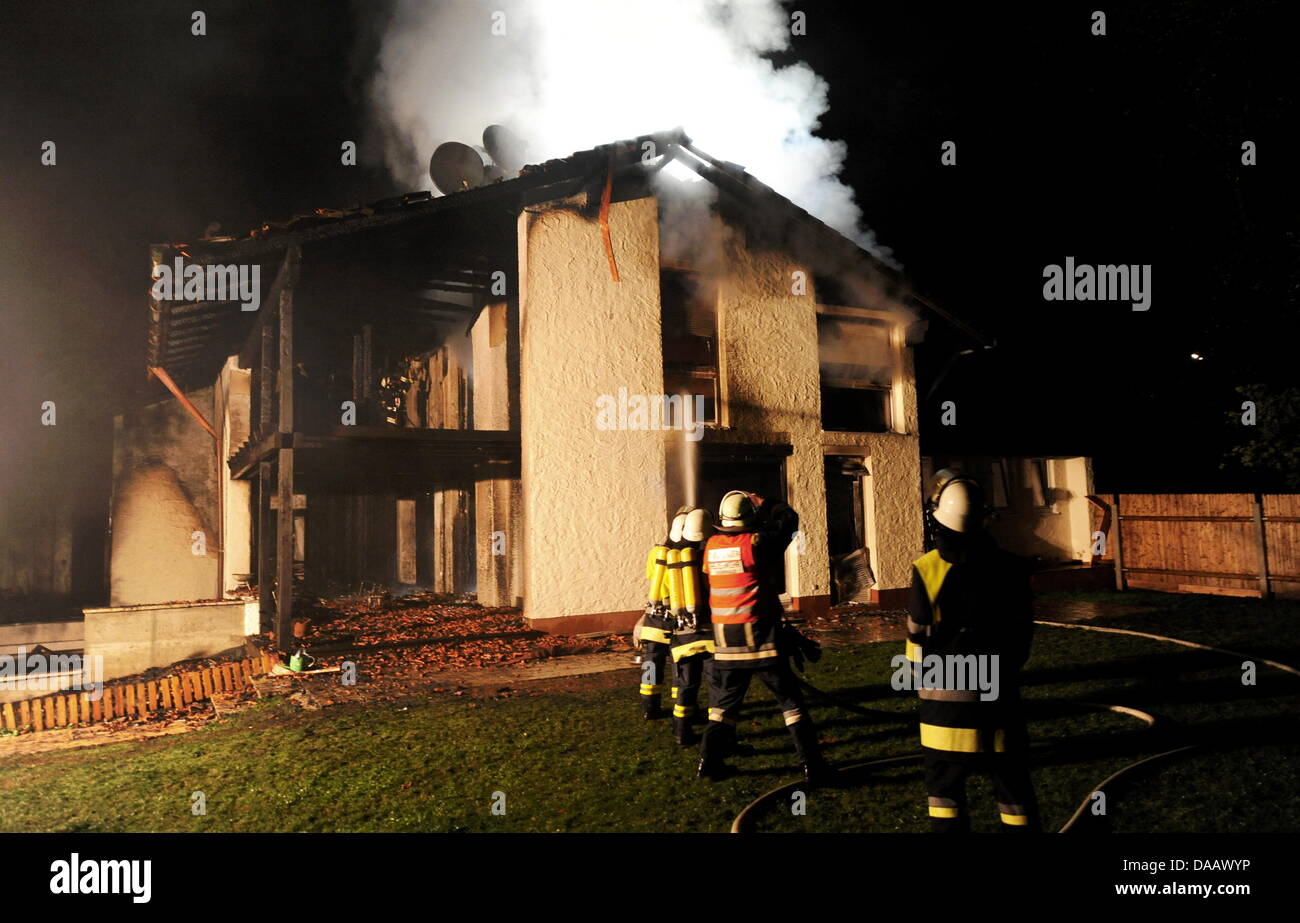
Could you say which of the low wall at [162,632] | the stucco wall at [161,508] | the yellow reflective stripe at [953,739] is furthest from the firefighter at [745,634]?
the stucco wall at [161,508]

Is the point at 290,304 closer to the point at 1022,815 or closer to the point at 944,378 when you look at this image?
the point at 1022,815

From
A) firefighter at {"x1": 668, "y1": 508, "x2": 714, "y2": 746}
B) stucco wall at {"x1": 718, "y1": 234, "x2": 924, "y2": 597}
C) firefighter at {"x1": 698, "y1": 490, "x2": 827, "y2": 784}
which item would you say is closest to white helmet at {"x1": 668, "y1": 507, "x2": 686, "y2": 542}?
firefighter at {"x1": 668, "y1": 508, "x2": 714, "y2": 746}

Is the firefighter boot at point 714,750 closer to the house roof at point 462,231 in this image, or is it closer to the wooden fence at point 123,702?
the wooden fence at point 123,702

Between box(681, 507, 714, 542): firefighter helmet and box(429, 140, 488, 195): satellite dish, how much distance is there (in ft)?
30.4

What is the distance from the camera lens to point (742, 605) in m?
5.13

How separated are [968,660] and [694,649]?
2743 mm

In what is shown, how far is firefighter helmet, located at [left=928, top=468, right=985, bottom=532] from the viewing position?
137 inches

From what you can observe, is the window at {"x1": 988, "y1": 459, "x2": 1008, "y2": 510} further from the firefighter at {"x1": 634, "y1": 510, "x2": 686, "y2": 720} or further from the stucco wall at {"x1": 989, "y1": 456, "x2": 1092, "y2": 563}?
the firefighter at {"x1": 634, "y1": 510, "x2": 686, "y2": 720}

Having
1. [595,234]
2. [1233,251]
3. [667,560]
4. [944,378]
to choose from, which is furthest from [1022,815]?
[1233,251]

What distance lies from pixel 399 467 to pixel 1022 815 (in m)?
11.2

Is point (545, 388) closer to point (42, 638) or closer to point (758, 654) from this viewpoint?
point (758, 654)

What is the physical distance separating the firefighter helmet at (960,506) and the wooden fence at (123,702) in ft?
26.2

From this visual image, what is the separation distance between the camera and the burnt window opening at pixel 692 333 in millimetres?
11953

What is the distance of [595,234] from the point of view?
11125 mm
